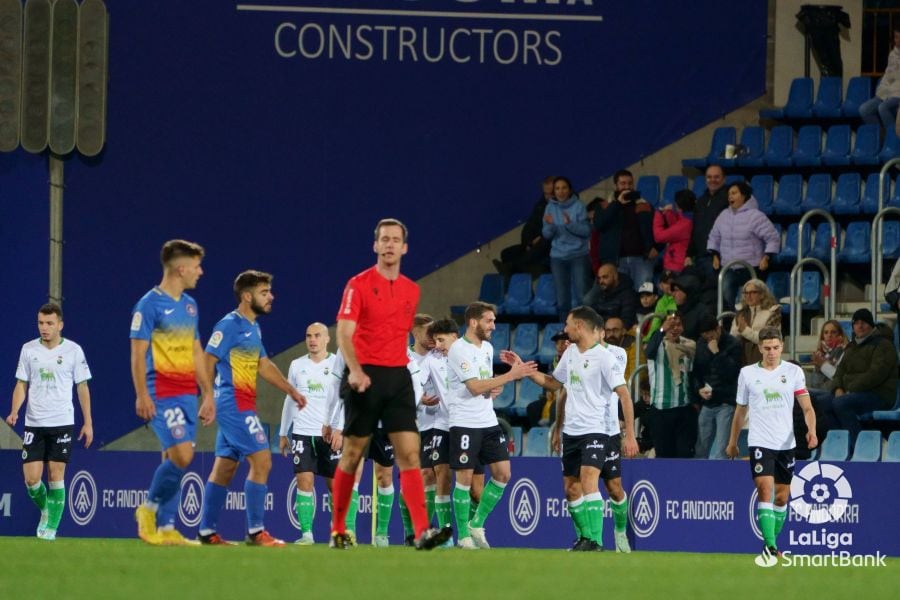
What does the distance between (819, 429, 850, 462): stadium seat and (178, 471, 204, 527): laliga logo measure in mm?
7044

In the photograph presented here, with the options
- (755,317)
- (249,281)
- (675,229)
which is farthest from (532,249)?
(249,281)

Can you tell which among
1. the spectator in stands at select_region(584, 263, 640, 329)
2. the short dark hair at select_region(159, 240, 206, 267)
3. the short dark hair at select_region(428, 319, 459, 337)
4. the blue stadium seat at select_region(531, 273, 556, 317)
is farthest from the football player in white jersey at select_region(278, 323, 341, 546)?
the blue stadium seat at select_region(531, 273, 556, 317)

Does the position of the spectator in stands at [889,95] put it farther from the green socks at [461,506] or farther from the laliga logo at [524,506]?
the green socks at [461,506]

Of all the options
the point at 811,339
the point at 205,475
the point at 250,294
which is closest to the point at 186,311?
the point at 250,294

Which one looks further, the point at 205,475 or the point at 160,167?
the point at 160,167

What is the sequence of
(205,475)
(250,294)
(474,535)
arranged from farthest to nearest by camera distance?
1. (205,475)
2. (474,535)
3. (250,294)

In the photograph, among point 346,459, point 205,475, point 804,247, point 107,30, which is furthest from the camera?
point 107,30

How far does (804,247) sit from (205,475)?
7820 millimetres

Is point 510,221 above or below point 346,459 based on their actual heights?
above

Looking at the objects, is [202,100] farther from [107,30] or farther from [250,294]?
[250,294]

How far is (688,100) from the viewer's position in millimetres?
24062

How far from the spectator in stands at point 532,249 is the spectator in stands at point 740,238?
2.67 meters

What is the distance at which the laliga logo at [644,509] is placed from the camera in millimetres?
17406

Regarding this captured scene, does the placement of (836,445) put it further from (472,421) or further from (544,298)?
(544,298)
